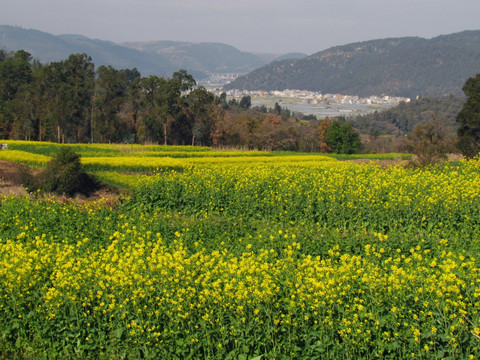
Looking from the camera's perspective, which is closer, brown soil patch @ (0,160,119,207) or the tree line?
brown soil patch @ (0,160,119,207)

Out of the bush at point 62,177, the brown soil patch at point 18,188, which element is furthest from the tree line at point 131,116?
the bush at point 62,177

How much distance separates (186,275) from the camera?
7105mm

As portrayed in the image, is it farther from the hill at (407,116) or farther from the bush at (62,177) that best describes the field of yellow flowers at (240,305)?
the hill at (407,116)

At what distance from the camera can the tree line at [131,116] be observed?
170 feet

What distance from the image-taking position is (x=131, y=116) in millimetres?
56281

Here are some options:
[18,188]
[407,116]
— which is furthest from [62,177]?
[407,116]

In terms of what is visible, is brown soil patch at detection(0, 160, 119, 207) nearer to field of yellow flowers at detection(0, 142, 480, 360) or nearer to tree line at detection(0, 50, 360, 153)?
field of yellow flowers at detection(0, 142, 480, 360)

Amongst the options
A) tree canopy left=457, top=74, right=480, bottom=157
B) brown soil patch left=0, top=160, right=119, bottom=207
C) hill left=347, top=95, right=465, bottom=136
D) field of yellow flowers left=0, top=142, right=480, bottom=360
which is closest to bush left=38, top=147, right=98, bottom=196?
brown soil patch left=0, top=160, right=119, bottom=207

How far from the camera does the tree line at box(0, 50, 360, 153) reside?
170ft

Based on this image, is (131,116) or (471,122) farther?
(131,116)

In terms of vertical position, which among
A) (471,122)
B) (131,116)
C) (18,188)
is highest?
(131,116)

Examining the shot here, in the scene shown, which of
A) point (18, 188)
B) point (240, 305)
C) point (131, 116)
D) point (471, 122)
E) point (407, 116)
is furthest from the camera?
point (407, 116)

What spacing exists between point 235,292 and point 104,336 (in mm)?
2076

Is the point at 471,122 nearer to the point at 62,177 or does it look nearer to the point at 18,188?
the point at 62,177
